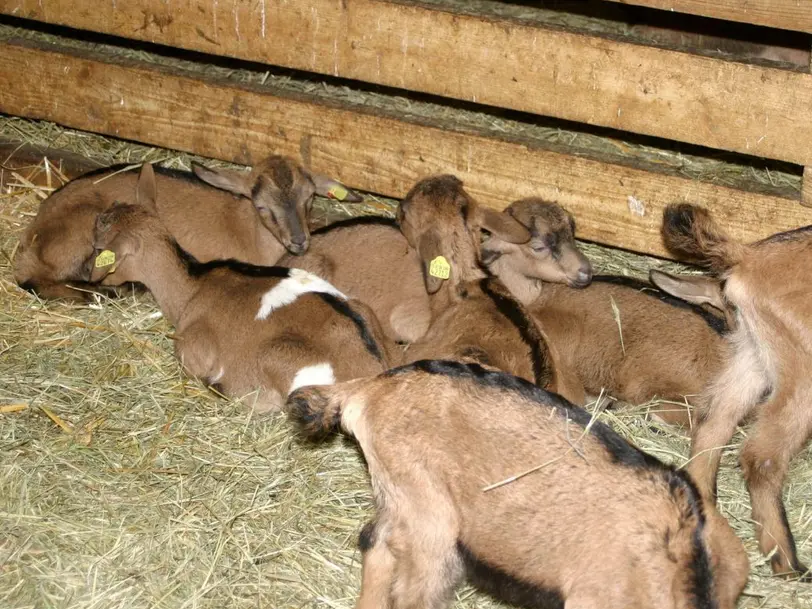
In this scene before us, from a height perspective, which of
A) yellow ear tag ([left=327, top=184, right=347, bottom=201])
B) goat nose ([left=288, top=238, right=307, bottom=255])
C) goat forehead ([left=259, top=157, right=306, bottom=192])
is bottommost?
goat nose ([left=288, top=238, right=307, bottom=255])

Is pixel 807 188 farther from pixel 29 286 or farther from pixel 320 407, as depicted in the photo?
pixel 29 286

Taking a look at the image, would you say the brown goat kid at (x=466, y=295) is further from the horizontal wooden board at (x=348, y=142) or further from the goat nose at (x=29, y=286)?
the goat nose at (x=29, y=286)

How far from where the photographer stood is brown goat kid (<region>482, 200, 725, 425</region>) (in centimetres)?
565

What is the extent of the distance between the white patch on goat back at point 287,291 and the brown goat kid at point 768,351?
1780mm

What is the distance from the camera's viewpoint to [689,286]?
18.7ft

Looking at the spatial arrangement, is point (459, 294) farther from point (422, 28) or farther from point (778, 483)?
point (778, 483)

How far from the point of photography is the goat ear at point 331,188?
6488 mm

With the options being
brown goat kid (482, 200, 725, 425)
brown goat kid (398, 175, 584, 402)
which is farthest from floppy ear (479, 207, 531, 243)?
brown goat kid (482, 200, 725, 425)

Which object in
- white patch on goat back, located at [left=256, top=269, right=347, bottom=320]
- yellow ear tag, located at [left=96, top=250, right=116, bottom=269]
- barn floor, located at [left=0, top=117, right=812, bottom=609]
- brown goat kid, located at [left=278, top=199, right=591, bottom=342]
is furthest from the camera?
brown goat kid, located at [left=278, top=199, right=591, bottom=342]

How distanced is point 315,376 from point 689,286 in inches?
75.8

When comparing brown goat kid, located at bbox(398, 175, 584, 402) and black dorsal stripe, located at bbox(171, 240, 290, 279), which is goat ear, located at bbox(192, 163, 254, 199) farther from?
brown goat kid, located at bbox(398, 175, 584, 402)

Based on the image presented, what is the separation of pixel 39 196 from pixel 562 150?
3.34 meters

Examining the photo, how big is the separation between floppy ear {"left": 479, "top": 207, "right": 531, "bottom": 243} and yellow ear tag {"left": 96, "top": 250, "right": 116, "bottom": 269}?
78.3 inches

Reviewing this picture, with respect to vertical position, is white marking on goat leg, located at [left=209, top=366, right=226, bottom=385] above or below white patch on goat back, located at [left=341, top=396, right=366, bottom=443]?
below
